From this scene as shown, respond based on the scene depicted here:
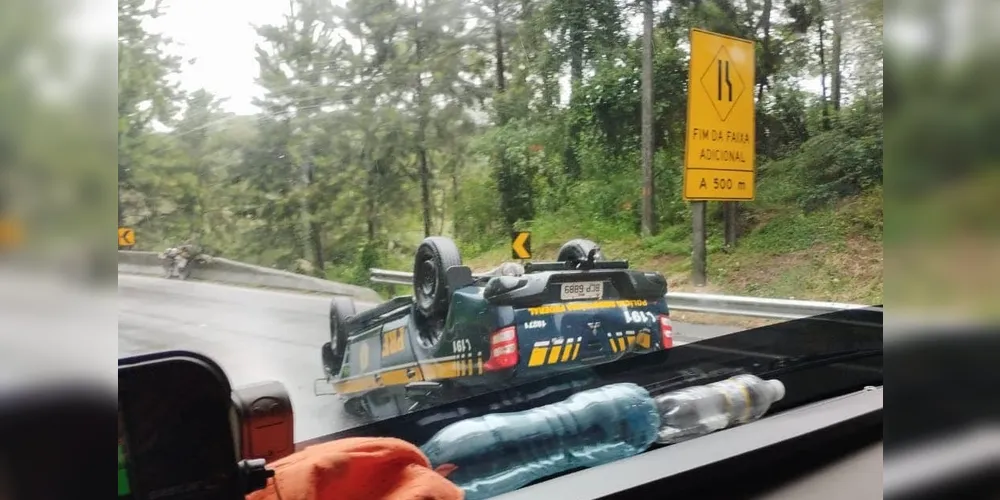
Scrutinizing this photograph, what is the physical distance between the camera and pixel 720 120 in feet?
7.31

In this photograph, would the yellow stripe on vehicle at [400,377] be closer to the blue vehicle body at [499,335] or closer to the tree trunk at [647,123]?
the blue vehicle body at [499,335]

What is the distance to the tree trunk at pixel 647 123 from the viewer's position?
78.9 inches

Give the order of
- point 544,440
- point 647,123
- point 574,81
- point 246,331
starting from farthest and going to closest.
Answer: point 647,123 < point 574,81 < point 544,440 < point 246,331

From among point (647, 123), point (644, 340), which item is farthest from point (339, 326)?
point (647, 123)

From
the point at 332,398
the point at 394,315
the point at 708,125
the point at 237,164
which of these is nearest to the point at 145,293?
the point at 237,164

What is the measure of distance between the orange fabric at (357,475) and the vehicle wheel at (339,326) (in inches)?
8.5

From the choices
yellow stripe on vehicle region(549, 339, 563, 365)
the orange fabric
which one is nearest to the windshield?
yellow stripe on vehicle region(549, 339, 563, 365)

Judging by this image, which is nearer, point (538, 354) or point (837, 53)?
point (538, 354)

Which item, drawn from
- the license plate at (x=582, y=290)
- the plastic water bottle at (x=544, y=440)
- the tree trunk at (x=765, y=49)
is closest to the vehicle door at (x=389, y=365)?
the plastic water bottle at (x=544, y=440)

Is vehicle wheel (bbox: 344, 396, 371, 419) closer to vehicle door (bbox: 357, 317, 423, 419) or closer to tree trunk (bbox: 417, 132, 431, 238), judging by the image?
vehicle door (bbox: 357, 317, 423, 419)

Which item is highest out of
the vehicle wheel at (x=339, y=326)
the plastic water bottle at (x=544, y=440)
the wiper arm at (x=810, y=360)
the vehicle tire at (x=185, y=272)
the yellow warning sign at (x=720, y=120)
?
the yellow warning sign at (x=720, y=120)

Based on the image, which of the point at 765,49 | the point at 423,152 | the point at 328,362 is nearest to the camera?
the point at 328,362

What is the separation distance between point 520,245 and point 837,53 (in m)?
1.45

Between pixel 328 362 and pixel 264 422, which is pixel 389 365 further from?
pixel 264 422
